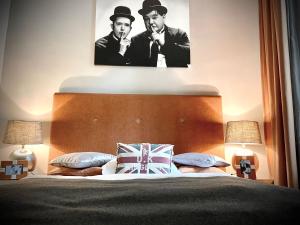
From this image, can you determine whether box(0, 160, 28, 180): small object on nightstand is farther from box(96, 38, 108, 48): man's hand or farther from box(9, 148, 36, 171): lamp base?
box(96, 38, 108, 48): man's hand

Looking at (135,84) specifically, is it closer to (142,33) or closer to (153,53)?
(153,53)

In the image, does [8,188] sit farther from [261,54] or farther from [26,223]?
[261,54]

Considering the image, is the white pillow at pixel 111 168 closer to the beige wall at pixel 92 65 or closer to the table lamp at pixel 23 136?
the table lamp at pixel 23 136

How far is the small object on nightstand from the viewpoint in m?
2.29

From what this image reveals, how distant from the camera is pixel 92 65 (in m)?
2.84

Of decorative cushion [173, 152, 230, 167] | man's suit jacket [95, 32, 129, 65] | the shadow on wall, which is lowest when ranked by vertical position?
decorative cushion [173, 152, 230, 167]

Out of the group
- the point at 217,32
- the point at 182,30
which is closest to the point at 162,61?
the point at 182,30

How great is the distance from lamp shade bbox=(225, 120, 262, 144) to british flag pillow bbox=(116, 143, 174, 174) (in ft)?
2.36

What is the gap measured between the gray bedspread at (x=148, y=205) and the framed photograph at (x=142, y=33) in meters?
1.88

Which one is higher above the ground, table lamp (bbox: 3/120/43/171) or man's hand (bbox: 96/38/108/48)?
man's hand (bbox: 96/38/108/48)

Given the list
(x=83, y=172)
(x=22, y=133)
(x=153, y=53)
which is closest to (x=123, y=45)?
(x=153, y=53)

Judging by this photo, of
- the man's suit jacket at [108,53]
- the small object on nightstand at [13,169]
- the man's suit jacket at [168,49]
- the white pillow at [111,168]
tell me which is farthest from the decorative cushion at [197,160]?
the small object on nightstand at [13,169]

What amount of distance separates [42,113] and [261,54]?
2447 millimetres

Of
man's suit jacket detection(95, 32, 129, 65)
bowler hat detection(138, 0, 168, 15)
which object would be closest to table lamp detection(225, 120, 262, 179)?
man's suit jacket detection(95, 32, 129, 65)
